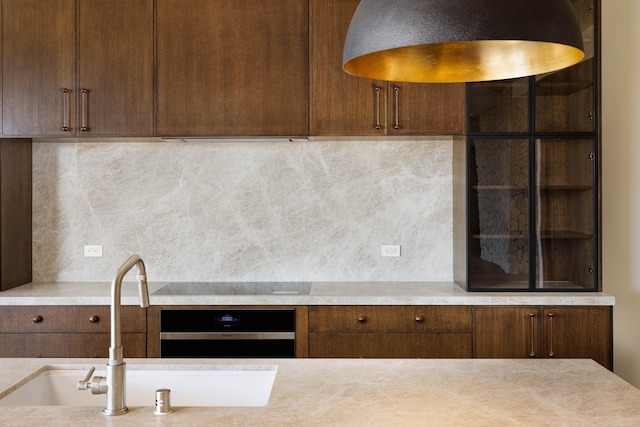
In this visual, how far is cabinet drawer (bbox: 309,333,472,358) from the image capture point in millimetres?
2945

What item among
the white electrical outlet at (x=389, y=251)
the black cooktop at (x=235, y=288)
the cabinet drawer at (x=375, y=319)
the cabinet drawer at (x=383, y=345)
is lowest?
the cabinet drawer at (x=383, y=345)

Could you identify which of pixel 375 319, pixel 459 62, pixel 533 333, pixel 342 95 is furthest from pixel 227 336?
pixel 459 62

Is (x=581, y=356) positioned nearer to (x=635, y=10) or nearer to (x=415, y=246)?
→ (x=415, y=246)

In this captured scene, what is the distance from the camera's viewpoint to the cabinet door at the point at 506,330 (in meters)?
2.93

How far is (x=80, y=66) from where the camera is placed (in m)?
3.12

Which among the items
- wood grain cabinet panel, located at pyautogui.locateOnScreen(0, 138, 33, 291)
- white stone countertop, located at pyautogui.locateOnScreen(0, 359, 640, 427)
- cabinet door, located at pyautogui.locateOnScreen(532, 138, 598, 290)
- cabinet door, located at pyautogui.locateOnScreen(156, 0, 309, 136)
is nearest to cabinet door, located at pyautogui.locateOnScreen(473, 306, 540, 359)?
cabinet door, located at pyautogui.locateOnScreen(532, 138, 598, 290)

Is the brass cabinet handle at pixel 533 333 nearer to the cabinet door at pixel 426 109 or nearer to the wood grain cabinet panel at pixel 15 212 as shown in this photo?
the cabinet door at pixel 426 109

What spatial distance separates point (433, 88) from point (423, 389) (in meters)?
1.97

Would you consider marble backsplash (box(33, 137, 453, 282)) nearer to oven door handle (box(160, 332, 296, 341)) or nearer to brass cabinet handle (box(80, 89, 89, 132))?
brass cabinet handle (box(80, 89, 89, 132))

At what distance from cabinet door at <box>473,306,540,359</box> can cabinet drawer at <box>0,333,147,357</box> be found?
1699 mm

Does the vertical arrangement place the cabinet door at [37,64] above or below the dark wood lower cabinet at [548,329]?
above

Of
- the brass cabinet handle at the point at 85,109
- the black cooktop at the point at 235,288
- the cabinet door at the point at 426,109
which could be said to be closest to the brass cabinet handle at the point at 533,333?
the cabinet door at the point at 426,109

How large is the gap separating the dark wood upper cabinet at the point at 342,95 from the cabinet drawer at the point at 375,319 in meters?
0.94

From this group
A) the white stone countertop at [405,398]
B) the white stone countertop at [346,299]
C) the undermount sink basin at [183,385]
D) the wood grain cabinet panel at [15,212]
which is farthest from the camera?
the wood grain cabinet panel at [15,212]
